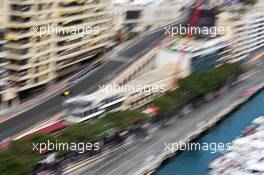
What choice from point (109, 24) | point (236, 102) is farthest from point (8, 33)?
point (236, 102)

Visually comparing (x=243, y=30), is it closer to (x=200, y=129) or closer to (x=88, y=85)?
(x=88, y=85)

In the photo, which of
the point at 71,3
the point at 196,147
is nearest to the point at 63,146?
the point at 196,147

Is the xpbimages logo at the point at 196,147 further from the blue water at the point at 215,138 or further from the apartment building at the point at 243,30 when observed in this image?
the apartment building at the point at 243,30

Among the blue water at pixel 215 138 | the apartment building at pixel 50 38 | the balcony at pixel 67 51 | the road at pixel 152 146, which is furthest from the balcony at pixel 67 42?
the blue water at pixel 215 138

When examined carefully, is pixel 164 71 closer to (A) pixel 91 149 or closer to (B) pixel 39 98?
(B) pixel 39 98

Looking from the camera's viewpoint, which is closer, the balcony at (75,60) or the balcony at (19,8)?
the balcony at (19,8)

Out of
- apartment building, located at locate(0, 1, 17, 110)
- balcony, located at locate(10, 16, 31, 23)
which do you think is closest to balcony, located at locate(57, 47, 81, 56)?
balcony, located at locate(10, 16, 31, 23)
